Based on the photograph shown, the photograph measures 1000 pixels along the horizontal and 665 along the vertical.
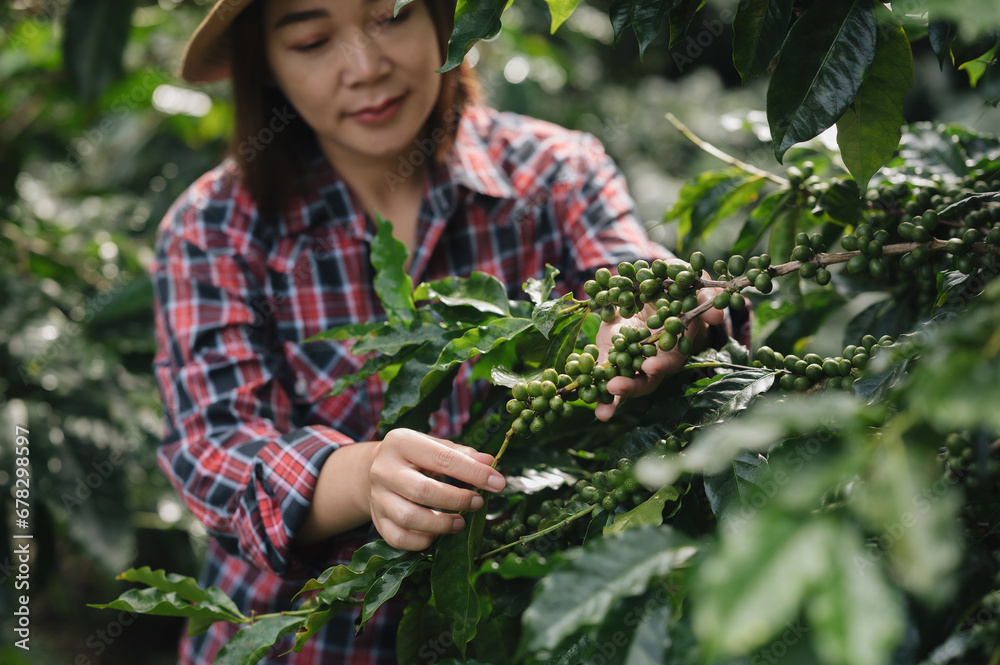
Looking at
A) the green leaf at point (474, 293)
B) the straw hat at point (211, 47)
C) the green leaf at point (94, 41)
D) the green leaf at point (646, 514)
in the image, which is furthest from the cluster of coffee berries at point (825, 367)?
the green leaf at point (94, 41)

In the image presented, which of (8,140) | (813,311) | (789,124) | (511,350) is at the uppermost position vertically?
(8,140)

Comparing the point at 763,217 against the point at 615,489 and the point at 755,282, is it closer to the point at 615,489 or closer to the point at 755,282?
the point at 755,282

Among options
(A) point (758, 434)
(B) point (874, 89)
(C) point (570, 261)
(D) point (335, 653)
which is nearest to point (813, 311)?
(B) point (874, 89)

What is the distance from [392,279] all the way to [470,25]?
27cm

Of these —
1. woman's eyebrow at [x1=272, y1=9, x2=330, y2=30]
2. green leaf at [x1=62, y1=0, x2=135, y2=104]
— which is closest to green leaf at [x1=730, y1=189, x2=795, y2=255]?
woman's eyebrow at [x1=272, y1=9, x2=330, y2=30]

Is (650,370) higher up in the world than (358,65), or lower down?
lower down

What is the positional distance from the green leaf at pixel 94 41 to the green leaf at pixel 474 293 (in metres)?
1.39

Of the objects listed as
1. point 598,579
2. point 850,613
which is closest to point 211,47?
point 598,579

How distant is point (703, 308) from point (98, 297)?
Answer: 57.6 inches

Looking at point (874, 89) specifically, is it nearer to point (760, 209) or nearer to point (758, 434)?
point (760, 209)

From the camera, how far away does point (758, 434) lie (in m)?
0.32

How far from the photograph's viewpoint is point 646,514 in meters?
0.54

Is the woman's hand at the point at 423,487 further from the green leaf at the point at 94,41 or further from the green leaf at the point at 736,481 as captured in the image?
the green leaf at the point at 94,41

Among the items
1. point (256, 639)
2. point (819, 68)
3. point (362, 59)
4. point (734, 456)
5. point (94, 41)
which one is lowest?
point (256, 639)
